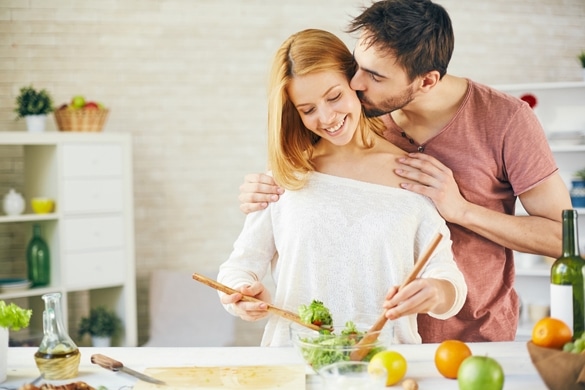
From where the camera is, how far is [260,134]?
5.20 metres

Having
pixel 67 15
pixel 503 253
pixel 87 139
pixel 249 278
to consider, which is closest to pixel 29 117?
pixel 87 139

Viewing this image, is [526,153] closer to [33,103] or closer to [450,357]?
[450,357]

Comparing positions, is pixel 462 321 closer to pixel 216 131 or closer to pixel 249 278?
pixel 249 278

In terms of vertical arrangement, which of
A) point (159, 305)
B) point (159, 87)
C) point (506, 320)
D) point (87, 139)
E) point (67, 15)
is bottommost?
point (159, 305)

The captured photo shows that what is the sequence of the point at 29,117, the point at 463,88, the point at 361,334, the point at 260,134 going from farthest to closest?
the point at 260,134 < the point at 29,117 < the point at 463,88 < the point at 361,334

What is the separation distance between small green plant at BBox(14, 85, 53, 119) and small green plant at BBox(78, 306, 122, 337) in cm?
126

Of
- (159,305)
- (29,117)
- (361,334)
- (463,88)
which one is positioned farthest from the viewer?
(159,305)

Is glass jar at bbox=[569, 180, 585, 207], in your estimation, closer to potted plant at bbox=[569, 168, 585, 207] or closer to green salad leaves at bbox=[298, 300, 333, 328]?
potted plant at bbox=[569, 168, 585, 207]

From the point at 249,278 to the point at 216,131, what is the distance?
308cm

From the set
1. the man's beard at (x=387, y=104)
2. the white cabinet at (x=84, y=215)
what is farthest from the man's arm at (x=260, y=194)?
the white cabinet at (x=84, y=215)

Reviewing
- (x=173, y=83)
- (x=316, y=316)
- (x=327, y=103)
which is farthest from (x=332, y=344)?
(x=173, y=83)

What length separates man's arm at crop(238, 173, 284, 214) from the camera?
227cm

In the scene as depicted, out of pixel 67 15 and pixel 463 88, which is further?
pixel 67 15

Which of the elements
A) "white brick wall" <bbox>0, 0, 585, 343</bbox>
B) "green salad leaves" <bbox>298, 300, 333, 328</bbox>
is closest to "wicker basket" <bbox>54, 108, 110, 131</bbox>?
"white brick wall" <bbox>0, 0, 585, 343</bbox>
